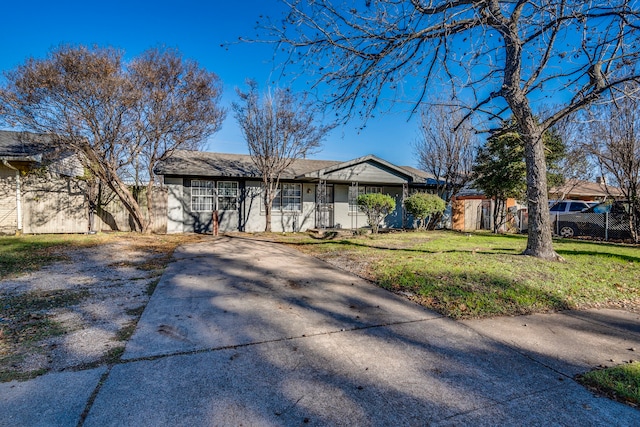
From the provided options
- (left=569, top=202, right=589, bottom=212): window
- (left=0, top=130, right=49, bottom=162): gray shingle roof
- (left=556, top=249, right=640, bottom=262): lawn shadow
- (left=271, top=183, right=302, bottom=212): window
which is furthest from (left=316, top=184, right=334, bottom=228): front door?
(left=569, top=202, right=589, bottom=212): window

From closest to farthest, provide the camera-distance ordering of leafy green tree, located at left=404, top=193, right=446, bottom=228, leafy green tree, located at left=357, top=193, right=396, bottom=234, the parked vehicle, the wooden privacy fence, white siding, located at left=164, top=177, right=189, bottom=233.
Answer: the wooden privacy fence, leafy green tree, located at left=357, top=193, right=396, bottom=234, the parked vehicle, leafy green tree, located at left=404, top=193, right=446, bottom=228, white siding, located at left=164, top=177, right=189, bottom=233

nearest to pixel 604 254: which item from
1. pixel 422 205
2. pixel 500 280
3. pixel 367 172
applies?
pixel 500 280

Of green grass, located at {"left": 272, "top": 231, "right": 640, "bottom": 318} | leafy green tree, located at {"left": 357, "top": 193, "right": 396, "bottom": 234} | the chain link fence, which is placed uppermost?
leafy green tree, located at {"left": 357, "top": 193, "right": 396, "bottom": 234}

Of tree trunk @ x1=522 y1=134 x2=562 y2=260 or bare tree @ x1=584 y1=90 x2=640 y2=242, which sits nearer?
tree trunk @ x1=522 y1=134 x2=562 y2=260

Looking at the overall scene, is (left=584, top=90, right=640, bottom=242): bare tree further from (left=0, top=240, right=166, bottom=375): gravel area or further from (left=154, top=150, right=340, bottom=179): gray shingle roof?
(left=0, top=240, right=166, bottom=375): gravel area

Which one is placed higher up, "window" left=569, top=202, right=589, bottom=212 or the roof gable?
the roof gable

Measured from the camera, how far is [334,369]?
2721 millimetres

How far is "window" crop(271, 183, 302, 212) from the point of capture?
51.0 feet

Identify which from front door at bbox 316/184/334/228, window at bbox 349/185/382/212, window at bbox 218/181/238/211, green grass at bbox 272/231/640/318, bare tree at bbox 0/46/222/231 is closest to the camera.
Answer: green grass at bbox 272/231/640/318

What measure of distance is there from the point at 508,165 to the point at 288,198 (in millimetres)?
9828

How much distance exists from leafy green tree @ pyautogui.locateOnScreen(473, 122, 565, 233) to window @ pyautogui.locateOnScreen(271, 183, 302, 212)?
8.43m

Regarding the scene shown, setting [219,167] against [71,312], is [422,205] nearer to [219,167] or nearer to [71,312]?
[219,167]

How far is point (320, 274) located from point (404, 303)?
206 cm

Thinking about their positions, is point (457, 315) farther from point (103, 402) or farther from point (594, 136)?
point (594, 136)
